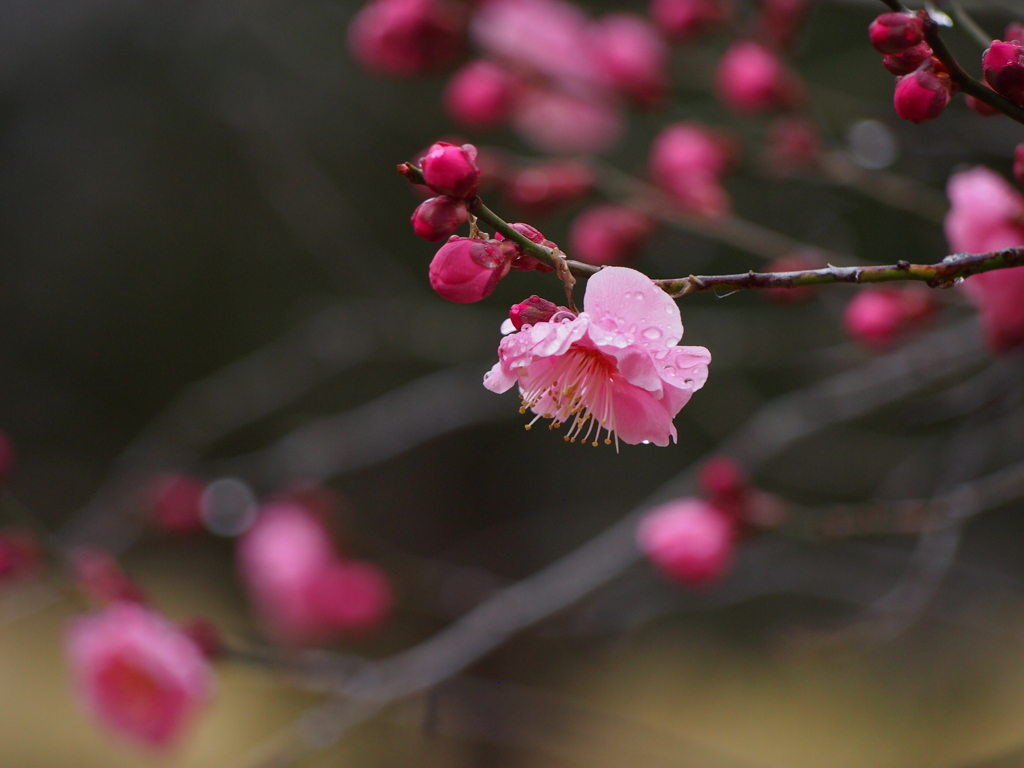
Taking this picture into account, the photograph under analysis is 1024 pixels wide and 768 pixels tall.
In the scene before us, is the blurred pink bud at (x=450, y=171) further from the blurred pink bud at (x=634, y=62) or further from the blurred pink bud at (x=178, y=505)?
the blurred pink bud at (x=178, y=505)

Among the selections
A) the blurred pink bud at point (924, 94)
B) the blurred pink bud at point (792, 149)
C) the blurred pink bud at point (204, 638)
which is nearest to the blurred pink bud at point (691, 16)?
the blurred pink bud at point (792, 149)

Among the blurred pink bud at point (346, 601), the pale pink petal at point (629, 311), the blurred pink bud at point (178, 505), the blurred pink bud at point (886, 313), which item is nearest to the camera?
the pale pink petal at point (629, 311)

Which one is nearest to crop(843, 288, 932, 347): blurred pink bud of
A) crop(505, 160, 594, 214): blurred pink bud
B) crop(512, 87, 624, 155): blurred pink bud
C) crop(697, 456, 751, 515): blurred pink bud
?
crop(697, 456, 751, 515): blurred pink bud

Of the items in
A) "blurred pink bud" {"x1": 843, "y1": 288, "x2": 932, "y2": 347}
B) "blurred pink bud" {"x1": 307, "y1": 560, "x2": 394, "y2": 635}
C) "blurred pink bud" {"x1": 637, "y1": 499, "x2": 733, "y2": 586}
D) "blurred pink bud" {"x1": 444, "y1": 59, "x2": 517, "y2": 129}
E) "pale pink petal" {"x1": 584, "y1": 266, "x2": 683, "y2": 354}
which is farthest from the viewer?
"blurred pink bud" {"x1": 307, "y1": 560, "x2": 394, "y2": 635}

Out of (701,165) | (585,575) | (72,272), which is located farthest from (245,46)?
(585,575)

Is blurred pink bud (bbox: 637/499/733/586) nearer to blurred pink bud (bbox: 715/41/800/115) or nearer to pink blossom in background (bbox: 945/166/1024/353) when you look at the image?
pink blossom in background (bbox: 945/166/1024/353)

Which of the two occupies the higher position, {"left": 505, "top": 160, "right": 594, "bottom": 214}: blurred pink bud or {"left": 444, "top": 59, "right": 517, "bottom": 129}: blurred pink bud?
{"left": 444, "top": 59, "right": 517, "bottom": 129}: blurred pink bud
